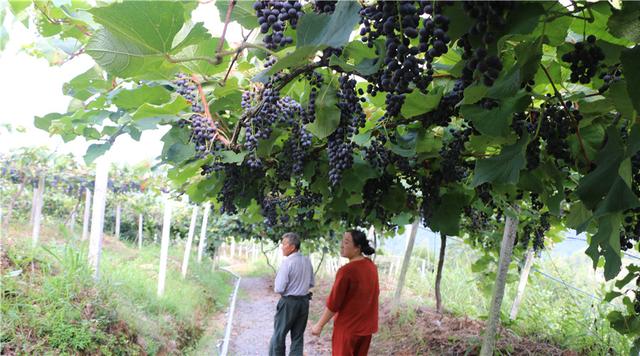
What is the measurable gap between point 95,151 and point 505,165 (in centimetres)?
169

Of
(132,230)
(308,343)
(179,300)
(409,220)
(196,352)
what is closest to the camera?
(409,220)

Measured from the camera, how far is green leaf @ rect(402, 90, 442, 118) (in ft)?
4.57

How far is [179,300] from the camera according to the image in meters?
8.57

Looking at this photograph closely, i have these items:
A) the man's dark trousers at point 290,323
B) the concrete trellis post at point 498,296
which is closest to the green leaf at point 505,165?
the concrete trellis post at point 498,296

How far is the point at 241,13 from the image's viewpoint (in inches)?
46.3

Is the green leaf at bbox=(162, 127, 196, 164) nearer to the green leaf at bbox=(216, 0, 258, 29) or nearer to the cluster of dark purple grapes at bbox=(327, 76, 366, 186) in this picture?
the cluster of dark purple grapes at bbox=(327, 76, 366, 186)

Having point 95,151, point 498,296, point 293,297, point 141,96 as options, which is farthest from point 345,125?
point 293,297

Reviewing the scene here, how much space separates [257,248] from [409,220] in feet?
93.4

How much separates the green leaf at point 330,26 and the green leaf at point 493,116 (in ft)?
1.67

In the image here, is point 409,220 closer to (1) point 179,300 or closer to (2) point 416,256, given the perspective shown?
(1) point 179,300

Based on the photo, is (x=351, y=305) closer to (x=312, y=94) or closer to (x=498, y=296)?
(x=498, y=296)

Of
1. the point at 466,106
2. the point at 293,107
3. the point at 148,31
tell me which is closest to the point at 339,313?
the point at 293,107

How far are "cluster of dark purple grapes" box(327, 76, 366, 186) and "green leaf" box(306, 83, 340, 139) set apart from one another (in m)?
0.02

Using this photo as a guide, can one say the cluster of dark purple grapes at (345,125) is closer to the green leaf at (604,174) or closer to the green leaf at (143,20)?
the green leaf at (143,20)
